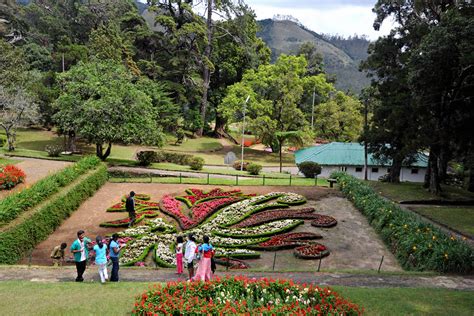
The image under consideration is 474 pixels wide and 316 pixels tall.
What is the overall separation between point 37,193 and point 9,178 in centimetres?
546

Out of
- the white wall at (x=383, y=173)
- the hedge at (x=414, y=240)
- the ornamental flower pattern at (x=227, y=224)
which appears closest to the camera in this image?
the hedge at (x=414, y=240)

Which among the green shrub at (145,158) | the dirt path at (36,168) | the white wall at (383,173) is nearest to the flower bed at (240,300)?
the dirt path at (36,168)

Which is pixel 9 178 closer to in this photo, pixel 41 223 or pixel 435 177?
pixel 41 223

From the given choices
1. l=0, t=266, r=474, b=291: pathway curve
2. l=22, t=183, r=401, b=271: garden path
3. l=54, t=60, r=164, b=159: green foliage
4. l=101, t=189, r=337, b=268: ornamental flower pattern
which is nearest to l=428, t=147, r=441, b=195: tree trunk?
l=22, t=183, r=401, b=271: garden path

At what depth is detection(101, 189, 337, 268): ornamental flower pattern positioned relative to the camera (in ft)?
60.6

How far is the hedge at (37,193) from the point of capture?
18191 millimetres

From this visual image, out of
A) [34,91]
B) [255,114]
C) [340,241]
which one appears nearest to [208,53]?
[255,114]

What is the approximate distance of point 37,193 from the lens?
68.4ft

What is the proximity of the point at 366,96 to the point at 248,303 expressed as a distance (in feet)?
121

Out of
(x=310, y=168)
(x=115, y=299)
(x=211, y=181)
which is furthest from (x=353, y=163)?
(x=115, y=299)

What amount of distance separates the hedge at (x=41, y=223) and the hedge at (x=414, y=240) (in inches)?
657

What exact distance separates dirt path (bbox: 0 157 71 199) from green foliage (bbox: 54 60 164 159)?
3.28 metres

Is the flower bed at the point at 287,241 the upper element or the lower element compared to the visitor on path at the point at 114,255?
lower

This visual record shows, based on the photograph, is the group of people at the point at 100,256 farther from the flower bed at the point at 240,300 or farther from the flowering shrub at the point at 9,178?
the flowering shrub at the point at 9,178
